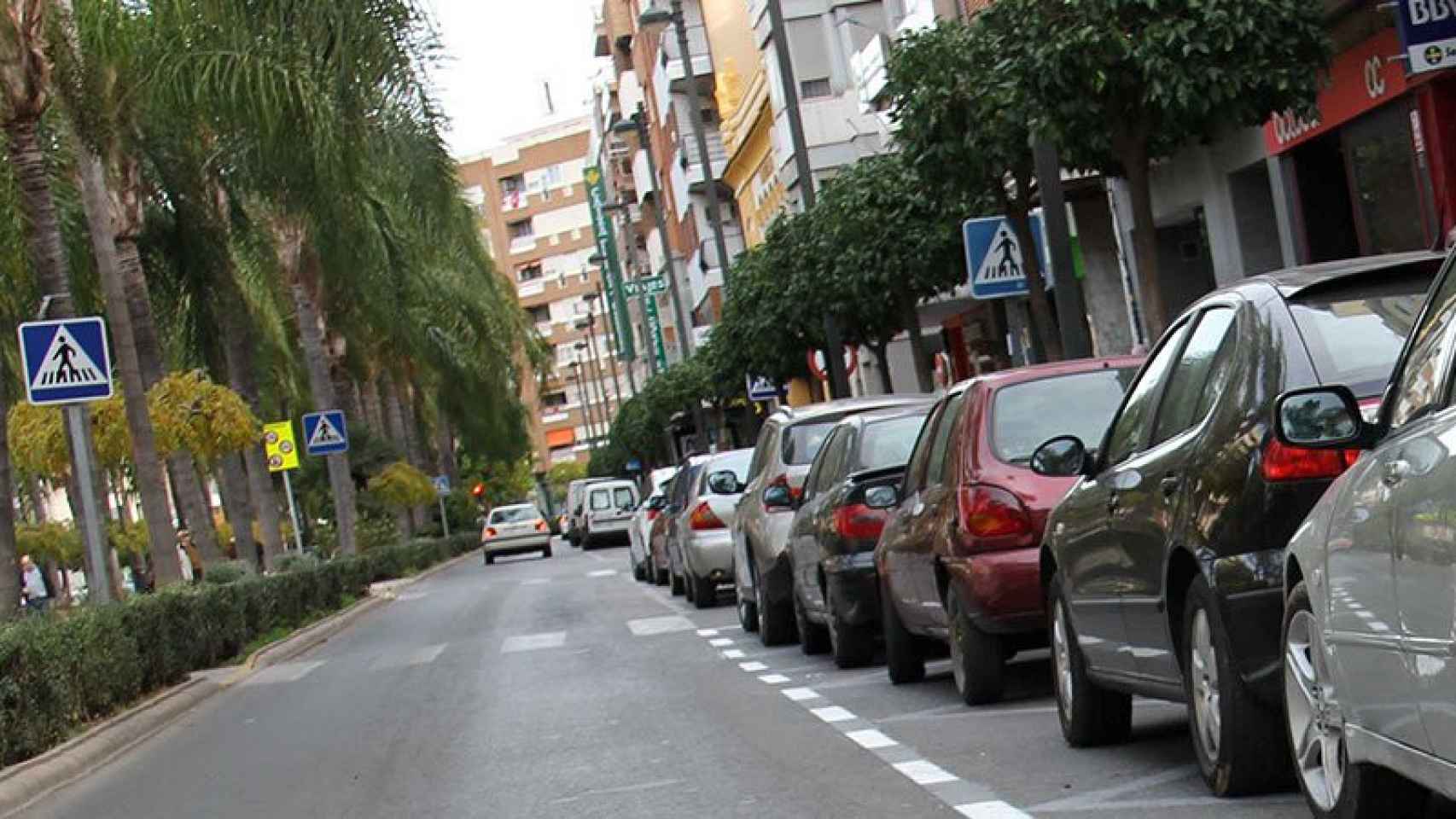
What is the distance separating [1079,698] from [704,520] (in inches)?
652

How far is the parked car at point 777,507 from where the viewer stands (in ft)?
61.2

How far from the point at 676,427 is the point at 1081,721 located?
8301cm

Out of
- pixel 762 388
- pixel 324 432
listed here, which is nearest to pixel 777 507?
pixel 324 432

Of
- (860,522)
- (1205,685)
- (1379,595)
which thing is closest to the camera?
(1379,595)

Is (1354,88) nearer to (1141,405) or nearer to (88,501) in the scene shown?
(88,501)

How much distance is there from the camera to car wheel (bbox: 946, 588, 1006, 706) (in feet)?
39.9

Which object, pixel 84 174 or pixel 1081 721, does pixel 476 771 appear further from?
pixel 84 174

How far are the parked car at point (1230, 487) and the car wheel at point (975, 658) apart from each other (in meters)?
2.82

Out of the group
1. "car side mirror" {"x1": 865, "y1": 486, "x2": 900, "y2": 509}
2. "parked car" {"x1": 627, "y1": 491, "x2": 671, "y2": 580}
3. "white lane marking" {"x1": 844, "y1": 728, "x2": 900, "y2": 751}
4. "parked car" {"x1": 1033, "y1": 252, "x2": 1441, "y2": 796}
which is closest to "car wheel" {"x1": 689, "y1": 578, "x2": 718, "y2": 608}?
"parked car" {"x1": 627, "y1": 491, "x2": 671, "y2": 580}

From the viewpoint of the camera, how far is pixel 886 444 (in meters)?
16.2

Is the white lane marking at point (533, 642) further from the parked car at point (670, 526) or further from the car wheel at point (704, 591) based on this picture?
the parked car at point (670, 526)

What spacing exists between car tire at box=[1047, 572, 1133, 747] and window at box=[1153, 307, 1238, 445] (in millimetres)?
1518

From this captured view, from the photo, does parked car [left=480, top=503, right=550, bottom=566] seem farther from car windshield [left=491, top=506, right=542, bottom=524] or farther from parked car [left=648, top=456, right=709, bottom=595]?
parked car [left=648, top=456, right=709, bottom=595]

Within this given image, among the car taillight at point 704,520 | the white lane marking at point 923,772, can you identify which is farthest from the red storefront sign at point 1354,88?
the white lane marking at point 923,772
